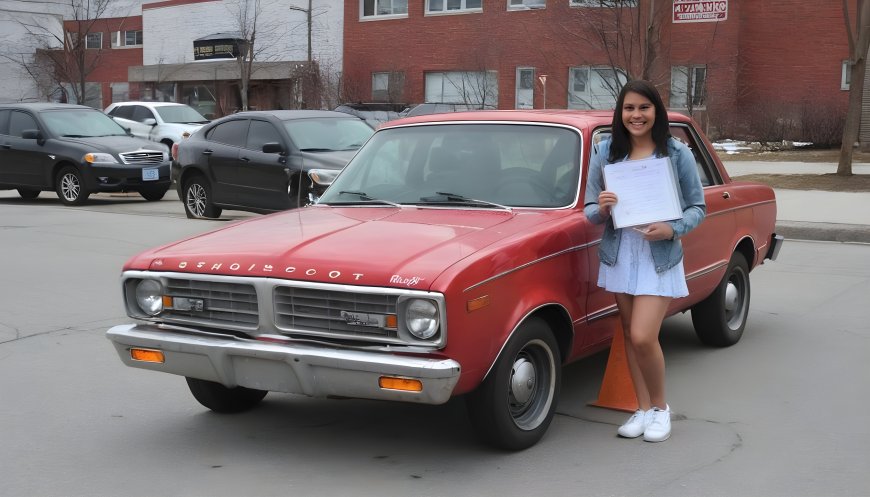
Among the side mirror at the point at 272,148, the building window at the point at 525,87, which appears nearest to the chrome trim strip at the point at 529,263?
the side mirror at the point at 272,148

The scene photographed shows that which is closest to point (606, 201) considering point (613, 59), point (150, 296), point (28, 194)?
point (150, 296)

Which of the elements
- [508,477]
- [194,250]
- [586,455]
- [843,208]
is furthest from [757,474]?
[843,208]

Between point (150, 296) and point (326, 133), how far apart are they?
9.86m

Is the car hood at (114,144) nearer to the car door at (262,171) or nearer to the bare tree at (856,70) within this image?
the car door at (262,171)

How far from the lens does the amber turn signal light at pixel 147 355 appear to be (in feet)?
16.9

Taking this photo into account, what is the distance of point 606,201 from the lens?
522 centimetres

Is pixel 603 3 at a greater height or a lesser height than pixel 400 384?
greater

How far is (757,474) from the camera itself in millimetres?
4902

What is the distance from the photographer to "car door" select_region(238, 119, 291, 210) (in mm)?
14430

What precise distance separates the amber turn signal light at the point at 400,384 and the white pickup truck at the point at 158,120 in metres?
22.9

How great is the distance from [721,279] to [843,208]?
9.80m

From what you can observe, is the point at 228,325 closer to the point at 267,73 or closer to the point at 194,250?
the point at 194,250

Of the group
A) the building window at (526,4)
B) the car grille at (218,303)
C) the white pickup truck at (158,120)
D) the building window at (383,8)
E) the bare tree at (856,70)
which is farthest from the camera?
the building window at (383,8)

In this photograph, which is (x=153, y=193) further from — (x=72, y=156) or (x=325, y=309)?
(x=325, y=309)
